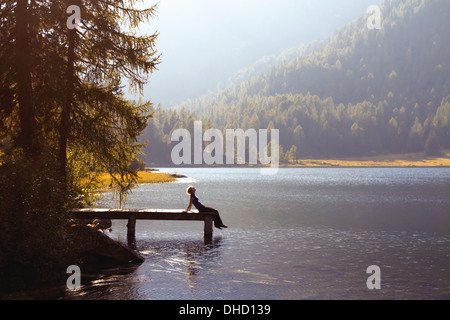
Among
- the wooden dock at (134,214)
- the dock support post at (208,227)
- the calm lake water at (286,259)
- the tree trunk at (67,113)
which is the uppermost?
the tree trunk at (67,113)

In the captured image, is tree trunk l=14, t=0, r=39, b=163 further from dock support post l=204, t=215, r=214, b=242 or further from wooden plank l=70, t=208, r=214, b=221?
dock support post l=204, t=215, r=214, b=242

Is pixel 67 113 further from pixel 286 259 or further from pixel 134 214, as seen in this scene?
pixel 286 259

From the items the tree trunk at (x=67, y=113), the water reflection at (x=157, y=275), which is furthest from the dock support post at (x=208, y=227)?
the tree trunk at (x=67, y=113)

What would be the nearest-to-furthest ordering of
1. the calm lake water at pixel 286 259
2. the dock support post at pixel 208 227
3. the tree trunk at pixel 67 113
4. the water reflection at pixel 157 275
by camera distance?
the water reflection at pixel 157 275 → the calm lake water at pixel 286 259 → the tree trunk at pixel 67 113 → the dock support post at pixel 208 227

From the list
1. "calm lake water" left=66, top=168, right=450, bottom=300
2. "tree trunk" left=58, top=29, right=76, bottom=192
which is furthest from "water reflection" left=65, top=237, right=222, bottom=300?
"tree trunk" left=58, top=29, right=76, bottom=192

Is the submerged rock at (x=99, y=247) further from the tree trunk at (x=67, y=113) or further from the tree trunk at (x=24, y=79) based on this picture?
the tree trunk at (x=24, y=79)

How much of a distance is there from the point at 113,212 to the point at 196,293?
10817 mm

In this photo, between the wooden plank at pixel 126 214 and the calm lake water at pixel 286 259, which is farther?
the wooden plank at pixel 126 214

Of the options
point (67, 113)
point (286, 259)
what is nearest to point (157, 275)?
point (286, 259)

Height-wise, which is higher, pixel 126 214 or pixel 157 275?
pixel 126 214

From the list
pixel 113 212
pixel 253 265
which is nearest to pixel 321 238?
pixel 253 265

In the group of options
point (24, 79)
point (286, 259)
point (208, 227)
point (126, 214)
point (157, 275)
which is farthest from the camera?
point (208, 227)

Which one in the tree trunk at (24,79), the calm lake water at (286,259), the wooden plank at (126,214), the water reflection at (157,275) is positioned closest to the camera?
the water reflection at (157,275)
